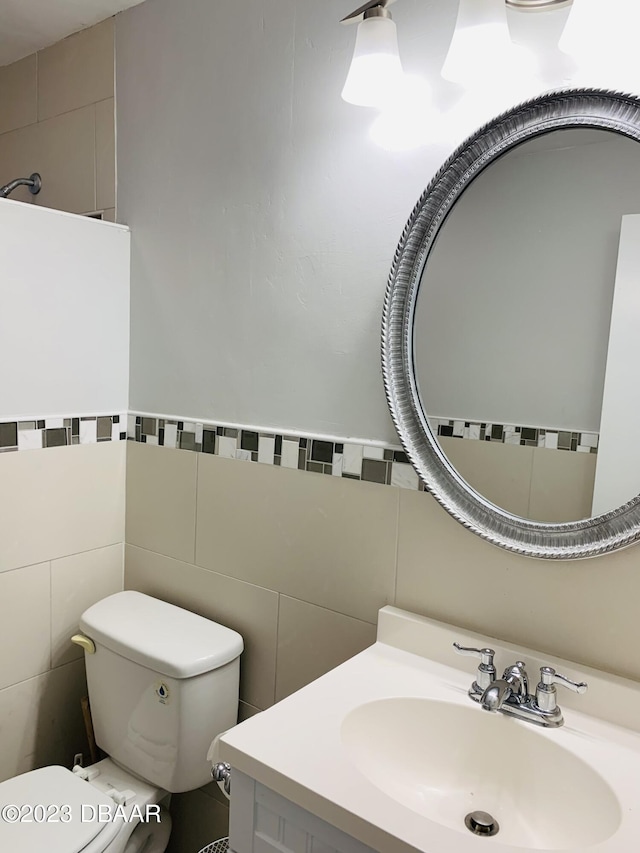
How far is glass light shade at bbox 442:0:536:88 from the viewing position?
1.04 m

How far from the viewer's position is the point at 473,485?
1193 millimetres

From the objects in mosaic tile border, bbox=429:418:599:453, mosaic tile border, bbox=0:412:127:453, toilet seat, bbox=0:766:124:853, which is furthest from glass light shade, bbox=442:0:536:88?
toilet seat, bbox=0:766:124:853

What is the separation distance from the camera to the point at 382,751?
110 cm

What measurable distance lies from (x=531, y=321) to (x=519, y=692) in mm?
622

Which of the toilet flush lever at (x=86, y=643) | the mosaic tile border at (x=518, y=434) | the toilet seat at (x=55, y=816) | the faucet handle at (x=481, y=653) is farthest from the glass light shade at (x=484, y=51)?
the toilet seat at (x=55, y=816)

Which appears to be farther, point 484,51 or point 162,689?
point 162,689

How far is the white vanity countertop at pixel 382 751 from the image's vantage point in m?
0.83

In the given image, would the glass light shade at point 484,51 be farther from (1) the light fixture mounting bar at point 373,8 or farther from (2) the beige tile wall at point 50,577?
(2) the beige tile wall at point 50,577

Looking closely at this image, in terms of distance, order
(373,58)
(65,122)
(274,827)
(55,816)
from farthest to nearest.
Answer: (65,122) → (55,816) → (373,58) → (274,827)

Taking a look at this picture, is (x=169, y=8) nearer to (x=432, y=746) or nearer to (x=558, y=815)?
(x=432, y=746)

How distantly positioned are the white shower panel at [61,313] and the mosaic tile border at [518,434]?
0.95 meters

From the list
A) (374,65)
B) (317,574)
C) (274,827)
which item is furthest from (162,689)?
(374,65)

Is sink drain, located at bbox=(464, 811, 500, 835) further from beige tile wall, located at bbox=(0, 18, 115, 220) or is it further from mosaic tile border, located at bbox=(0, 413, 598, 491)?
beige tile wall, located at bbox=(0, 18, 115, 220)

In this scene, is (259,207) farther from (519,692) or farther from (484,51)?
(519,692)
